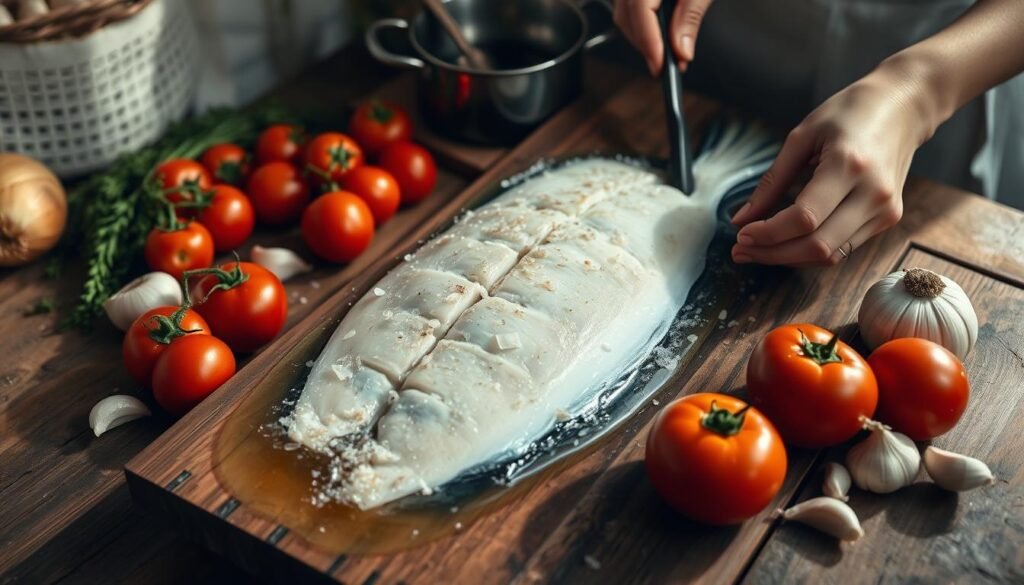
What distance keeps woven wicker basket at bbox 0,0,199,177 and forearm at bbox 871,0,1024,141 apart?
1621 millimetres

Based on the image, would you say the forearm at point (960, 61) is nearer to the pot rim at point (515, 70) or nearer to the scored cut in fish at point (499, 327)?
the scored cut in fish at point (499, 327)

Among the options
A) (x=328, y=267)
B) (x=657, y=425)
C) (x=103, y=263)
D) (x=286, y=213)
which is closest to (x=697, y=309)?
(x=657, y=425)

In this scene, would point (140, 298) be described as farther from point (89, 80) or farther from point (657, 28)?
point (657, 28)

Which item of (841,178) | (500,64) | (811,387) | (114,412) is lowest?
(114,412)

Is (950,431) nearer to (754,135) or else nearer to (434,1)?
(754,135)

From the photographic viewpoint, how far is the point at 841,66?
2.38 meters

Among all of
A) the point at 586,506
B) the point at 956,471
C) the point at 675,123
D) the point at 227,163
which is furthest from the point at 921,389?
the point at 227,163

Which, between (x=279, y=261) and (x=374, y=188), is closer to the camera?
(x=279, y=261)

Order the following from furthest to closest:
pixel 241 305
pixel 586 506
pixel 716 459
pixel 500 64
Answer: pixel 500 64, pixel 241 305, pixel 586 506, pixel 716 459

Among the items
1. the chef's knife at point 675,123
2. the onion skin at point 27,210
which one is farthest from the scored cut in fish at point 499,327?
the onion skin at point 27,210

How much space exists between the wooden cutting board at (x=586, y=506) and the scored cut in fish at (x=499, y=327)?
9 cm

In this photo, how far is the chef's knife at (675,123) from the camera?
2158mm

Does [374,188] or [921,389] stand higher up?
[921,389]

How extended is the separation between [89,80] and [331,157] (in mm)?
565
